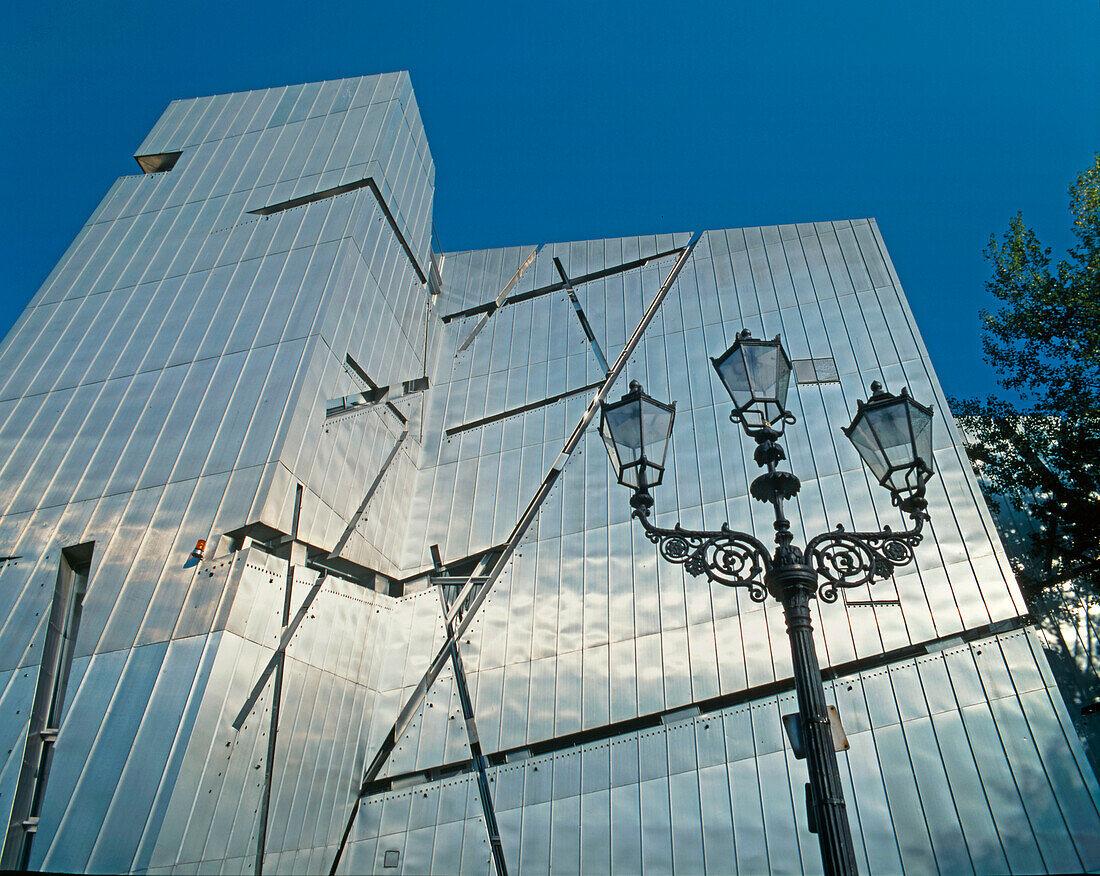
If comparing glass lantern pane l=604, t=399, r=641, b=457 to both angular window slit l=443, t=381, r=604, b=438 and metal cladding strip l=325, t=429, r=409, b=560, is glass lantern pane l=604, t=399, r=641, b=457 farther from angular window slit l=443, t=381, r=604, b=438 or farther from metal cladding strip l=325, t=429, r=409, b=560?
angular window slit l=443, t=381, r=604, b=438

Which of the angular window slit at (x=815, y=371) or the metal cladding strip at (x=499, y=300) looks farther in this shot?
the metal cladding strip at (x=499, y=300)

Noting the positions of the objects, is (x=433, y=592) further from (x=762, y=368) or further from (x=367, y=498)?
(x=762, y=368)

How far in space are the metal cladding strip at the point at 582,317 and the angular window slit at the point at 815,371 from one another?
2.65 meters

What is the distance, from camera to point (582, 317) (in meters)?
12.7

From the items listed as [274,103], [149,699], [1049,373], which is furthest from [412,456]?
[1049,373]

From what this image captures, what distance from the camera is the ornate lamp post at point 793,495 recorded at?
373cm

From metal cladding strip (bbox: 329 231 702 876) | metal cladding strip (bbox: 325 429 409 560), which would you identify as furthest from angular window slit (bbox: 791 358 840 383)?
metal cladding strip (bbox: 325 429 409 560)

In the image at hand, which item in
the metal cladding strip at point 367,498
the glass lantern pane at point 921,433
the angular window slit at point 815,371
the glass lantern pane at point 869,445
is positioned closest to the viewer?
the glass lantern pane at point 921,433

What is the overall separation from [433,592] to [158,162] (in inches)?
365

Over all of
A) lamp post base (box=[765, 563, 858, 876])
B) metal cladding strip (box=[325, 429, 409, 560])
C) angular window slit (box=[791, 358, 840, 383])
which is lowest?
lamp post base (box=[765, 563, 858, 876])

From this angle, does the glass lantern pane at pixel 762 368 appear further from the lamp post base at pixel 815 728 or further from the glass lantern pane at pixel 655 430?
the lamp post base at pixel 815 728

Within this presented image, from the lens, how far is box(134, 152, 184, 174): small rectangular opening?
13961 mm

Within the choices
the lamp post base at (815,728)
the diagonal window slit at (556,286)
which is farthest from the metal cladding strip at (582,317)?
the lamp post base at (815,728)

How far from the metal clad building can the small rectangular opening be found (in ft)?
4.74
